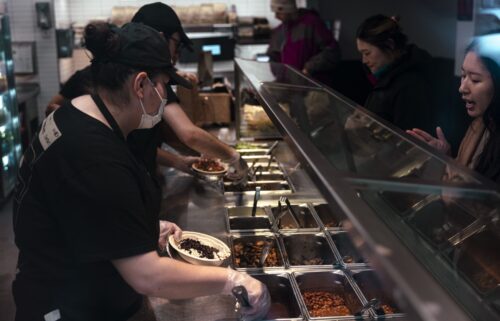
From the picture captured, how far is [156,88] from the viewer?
1.81 meters

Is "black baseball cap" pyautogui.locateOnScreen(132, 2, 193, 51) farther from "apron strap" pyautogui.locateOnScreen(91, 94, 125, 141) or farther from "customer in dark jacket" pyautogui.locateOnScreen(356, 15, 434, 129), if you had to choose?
"apron strap" pyautogui.locateOnScreen(91, 94, 125, 141)

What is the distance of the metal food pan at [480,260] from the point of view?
4.53 ft

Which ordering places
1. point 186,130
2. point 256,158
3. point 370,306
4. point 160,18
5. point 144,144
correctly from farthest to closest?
point 256,158, point 186,130, point 160,18, point 144,144, point 370,306

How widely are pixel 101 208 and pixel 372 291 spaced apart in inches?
49.2

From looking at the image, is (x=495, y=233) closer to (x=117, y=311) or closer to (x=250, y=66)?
(x=117, y=311)

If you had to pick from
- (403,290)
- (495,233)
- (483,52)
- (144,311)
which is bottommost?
(144,311)

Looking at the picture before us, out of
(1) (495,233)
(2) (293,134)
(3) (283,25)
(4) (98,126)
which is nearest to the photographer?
(1) (495,233)

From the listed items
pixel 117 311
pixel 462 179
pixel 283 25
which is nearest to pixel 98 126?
pixel 117 311

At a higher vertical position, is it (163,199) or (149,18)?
(149,18)

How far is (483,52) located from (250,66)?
2.09 metres

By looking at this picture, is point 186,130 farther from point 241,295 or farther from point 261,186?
point 241,295

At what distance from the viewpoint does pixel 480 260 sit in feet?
4.86

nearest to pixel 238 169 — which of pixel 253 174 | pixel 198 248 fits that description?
pixel 253 174

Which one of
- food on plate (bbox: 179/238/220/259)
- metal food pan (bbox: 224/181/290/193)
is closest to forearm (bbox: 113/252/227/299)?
food on plate (bbox: 179/238/220/259)
